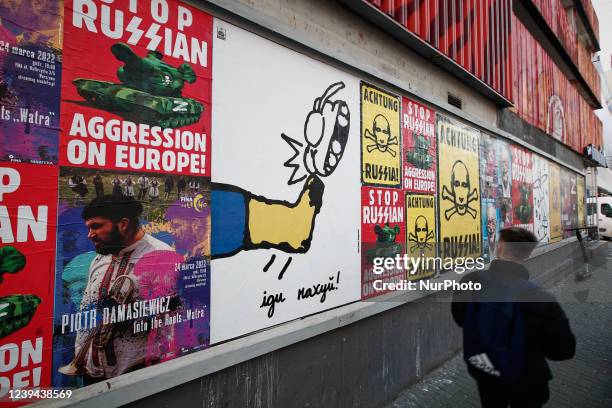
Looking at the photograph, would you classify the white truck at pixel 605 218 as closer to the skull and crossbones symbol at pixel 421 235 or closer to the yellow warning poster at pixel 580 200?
the yellow warning poster at pixel 580 200

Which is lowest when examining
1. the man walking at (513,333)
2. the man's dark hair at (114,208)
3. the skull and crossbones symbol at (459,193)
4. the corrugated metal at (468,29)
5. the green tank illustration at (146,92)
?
the man walking at (513,333)

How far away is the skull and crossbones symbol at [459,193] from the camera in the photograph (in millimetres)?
4867

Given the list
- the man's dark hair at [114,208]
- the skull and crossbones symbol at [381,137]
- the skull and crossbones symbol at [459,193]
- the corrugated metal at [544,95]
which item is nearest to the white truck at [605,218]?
the corrugated metal at [544,95]

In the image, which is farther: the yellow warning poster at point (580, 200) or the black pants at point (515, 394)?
the yellow warning poster at point (580, 200)

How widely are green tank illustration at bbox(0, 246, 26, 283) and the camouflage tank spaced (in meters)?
0.13

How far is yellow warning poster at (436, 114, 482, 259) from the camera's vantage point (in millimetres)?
4762

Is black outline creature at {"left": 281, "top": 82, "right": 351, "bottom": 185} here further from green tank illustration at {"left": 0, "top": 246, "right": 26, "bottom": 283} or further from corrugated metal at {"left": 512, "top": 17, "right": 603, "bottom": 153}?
corrugated metal at {"left": 512, "top": 17, "right": 603, "bottom": 153}

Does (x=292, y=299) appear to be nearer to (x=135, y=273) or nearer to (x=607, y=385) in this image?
(x=135, y=273)

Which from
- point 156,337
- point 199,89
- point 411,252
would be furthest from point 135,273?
point 411,252

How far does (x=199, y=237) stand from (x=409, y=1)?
3.85 metres

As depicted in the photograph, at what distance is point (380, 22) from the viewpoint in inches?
147

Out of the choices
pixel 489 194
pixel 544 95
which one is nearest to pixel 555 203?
pixel 544 95

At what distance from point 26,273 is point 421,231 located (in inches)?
158

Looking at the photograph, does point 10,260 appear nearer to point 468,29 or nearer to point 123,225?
point 123,225
